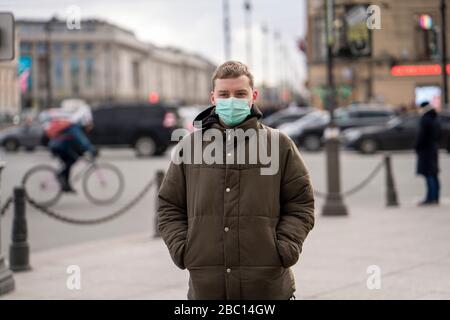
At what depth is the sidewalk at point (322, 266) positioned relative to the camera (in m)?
7.25

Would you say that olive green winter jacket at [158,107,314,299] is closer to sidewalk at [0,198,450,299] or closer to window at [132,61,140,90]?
sidewalk at [0,198,450,299]

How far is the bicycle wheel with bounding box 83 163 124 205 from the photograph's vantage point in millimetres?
15875

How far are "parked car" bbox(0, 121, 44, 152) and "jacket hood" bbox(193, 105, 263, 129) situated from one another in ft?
111

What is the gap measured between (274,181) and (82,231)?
352 inches

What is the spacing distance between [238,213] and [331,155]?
9.65 meters

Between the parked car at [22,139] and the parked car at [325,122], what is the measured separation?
1053cm

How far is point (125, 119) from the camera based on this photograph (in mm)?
32531

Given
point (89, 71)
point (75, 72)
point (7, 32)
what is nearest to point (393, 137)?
point (7, 32)

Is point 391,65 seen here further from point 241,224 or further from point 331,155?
point 241,224

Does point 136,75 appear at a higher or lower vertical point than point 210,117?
higher

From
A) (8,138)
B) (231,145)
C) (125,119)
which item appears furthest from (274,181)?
(8,138)

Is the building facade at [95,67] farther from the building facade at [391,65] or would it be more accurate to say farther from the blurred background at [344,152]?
the building facade at [391,65]

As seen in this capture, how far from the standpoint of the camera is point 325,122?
32594 mm
